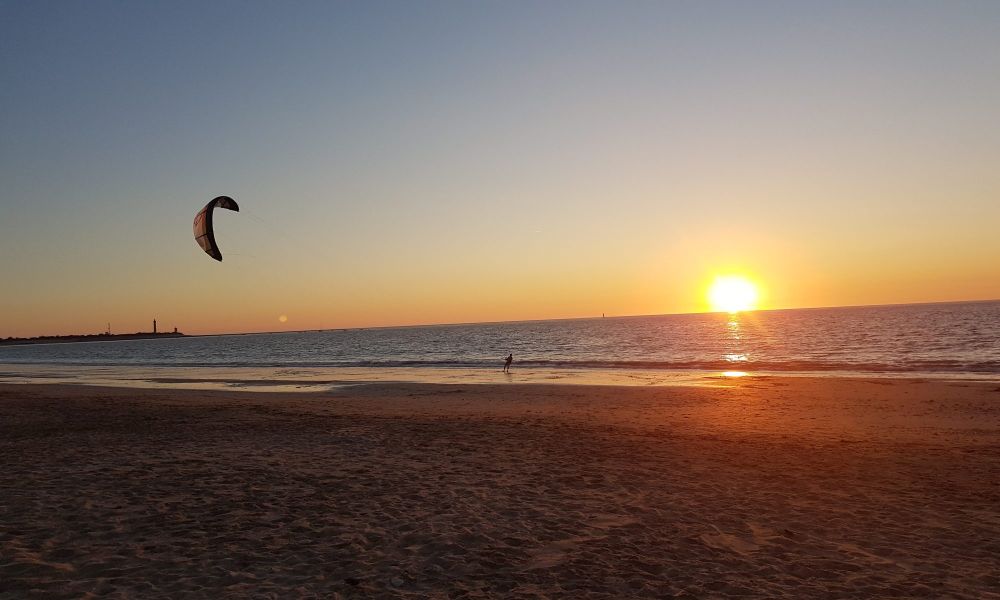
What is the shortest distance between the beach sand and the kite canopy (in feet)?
20.9

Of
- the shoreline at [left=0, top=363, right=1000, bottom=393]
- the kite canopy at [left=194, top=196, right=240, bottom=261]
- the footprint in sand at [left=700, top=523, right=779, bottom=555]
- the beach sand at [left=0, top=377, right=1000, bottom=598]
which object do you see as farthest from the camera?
the shoreline at [left=0, top=363, right=1000, bottom=393]

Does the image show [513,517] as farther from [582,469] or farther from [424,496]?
[582,469]

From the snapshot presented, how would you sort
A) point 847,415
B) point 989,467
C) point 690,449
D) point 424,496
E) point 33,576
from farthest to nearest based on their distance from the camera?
1. point 847,415
2. point 690,449
3. point 989,467
4. point 424,496
5. point 33,576

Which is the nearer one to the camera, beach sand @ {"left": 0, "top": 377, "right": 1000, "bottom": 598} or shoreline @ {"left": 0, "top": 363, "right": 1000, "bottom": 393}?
beach sand @ {"left": 0, "top": 377, "right": 1000, "bottom": 598}

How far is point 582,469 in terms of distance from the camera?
1094 cm

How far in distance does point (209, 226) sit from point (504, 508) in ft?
55.0

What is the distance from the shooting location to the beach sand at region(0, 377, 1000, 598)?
613 centimetres

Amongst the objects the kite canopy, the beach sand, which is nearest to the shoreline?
the kite canopy

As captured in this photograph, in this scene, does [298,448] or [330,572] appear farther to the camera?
[298,448]

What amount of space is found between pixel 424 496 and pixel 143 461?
596 centimetres

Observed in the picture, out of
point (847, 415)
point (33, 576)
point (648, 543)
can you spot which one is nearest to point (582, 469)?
point (648, 543)

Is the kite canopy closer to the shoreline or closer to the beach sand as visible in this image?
the beach sand

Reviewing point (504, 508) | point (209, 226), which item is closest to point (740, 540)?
point (504, 508)

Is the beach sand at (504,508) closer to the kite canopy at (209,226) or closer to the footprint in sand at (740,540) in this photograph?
the footprint in sand at (740,540)
